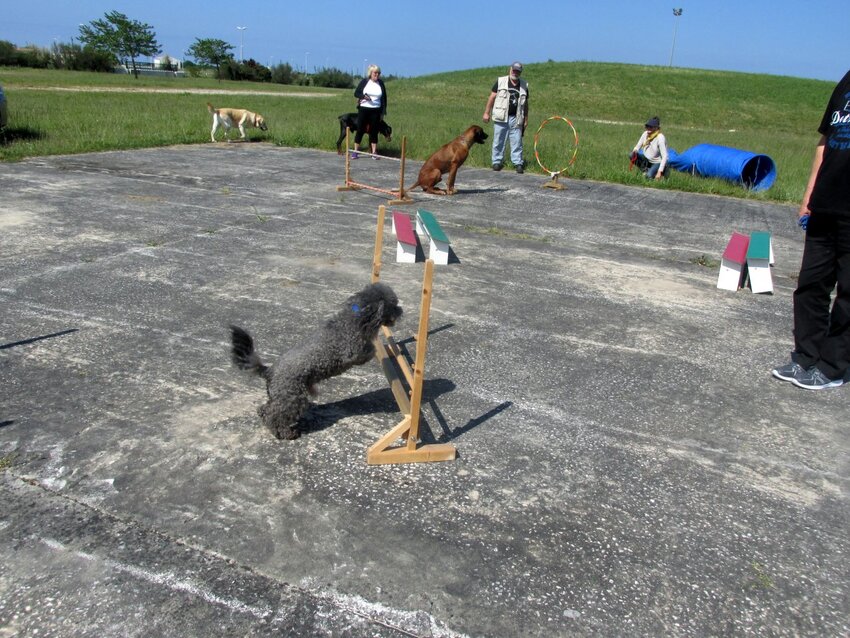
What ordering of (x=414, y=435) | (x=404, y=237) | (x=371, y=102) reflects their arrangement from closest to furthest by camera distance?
(x=414, y=435), (x=404, y=237), (x=371, y=102)

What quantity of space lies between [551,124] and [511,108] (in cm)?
1595

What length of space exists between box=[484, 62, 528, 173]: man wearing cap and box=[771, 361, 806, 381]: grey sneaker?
9.11 metres

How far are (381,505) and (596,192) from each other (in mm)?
10501

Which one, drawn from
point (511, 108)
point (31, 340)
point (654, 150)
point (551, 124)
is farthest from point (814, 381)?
point (551, 124)

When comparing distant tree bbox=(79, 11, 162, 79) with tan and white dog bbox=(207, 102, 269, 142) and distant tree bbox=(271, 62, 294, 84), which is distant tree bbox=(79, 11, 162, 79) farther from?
tan and white dog bbox=(207, 102, 269, 142)

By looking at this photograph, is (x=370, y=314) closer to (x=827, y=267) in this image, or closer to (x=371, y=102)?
(x=827, y=267)

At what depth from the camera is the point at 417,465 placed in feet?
10.8

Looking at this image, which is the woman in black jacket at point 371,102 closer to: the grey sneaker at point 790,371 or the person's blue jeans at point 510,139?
the person's blue jeans at point 510,139

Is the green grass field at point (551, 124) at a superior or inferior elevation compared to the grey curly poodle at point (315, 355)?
superior

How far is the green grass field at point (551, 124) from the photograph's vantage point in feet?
45.5

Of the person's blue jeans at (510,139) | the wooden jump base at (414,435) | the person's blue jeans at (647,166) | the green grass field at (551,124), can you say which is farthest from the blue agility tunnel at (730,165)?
the wooden jump base at (414,435)

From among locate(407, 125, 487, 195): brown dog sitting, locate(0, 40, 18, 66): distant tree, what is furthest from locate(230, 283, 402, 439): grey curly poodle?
locate(0, 40, 18, 66): distant tree

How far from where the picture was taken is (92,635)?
85.4 inches

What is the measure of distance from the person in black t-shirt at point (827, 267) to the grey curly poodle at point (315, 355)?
2.99m
